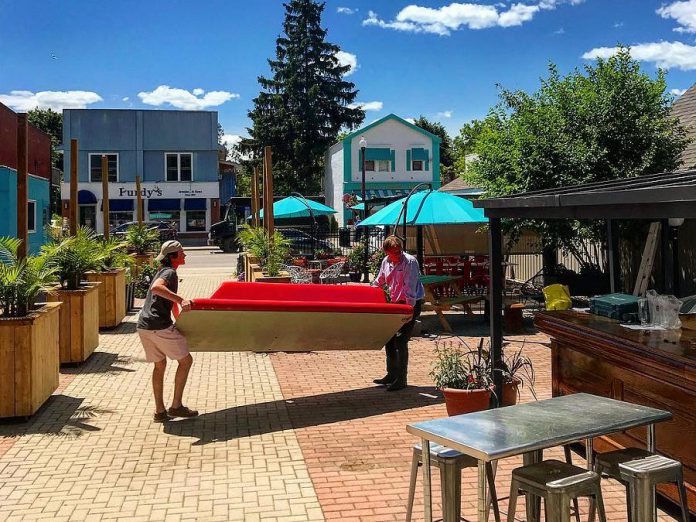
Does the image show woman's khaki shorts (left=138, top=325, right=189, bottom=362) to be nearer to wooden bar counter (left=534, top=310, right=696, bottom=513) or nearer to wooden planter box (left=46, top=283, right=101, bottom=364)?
wooden planter box (left=46, top=283, right=101, bottom=364)

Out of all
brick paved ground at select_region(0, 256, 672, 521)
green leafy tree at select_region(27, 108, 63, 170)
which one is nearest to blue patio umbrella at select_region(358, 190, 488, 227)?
brick paved ground at select_region(0, 256, 672, 521)

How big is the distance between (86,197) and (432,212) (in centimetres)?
Result: 3692

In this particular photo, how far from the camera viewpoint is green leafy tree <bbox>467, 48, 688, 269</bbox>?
12.1 metres

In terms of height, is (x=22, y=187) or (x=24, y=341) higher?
(x=22, y=187)

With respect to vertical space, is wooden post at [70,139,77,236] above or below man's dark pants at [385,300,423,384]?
above

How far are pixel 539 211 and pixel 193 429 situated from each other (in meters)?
3.67

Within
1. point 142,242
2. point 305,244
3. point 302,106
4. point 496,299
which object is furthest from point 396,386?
point 302,106

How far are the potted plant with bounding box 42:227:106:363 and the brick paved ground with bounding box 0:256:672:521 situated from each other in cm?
32

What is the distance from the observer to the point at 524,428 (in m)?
3.34

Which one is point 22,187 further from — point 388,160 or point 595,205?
point 388,160

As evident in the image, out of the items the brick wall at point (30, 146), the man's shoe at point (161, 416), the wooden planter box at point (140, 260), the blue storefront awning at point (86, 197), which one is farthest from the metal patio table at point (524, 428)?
the blue storefront awning at point (86, 197)

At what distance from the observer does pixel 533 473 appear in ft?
11.1

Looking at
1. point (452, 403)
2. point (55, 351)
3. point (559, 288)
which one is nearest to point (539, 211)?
point (452, 403)

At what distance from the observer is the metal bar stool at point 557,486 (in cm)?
313
